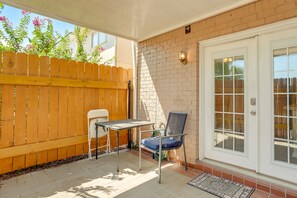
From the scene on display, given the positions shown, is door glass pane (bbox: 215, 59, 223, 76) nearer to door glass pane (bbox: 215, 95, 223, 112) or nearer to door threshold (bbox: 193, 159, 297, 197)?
door glass pane (bbox: 215, 95, 223, 112)

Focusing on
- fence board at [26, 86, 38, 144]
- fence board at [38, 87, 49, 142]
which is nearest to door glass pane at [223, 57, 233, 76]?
fence board at [38, 87, 49, 142]

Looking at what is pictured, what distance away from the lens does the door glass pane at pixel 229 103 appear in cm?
281

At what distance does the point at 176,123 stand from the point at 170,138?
305mm

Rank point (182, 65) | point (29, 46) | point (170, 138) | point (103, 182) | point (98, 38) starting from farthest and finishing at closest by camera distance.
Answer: point (98, 38) → point (29, 46) → point (182, 65) → point (170, 138) → point (103, 182)

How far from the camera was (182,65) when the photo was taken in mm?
3438

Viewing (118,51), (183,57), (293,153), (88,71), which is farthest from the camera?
(118,51)

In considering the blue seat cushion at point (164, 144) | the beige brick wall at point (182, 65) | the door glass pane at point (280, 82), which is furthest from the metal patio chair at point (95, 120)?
the door glass pane at point (280, 82)

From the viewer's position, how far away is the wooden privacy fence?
2.87 metres

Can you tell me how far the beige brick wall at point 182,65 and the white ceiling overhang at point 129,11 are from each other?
18 centimetres

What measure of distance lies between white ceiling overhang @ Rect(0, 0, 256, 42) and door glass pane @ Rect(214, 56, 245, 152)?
0.89 m

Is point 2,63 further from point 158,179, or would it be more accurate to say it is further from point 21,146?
point 158,179

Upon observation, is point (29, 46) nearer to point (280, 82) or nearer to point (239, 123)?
point (239, 123)

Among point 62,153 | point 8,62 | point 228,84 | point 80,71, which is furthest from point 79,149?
point 228,84

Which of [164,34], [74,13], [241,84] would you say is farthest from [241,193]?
[74,13]
